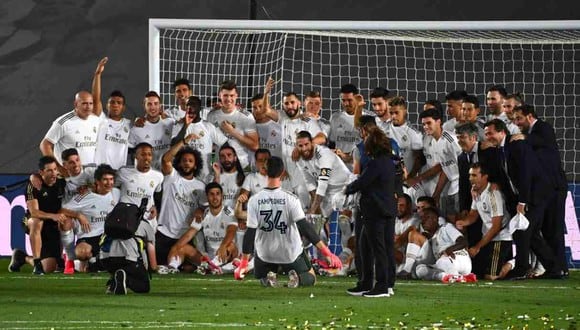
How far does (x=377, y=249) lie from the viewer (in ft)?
37.1

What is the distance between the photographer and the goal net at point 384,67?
61.9 ft

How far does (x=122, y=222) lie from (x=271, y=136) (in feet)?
13.7

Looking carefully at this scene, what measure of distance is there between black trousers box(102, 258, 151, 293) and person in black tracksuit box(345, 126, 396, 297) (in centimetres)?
183

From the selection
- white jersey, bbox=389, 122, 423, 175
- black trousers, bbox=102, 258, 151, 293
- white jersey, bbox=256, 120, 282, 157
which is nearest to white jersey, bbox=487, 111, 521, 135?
white jersey, bbox=389, 122, 423, 175

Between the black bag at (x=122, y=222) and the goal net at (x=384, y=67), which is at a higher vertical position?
the goal net at (x=384, y=67)

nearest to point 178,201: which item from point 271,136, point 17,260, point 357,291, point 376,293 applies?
point 271,136

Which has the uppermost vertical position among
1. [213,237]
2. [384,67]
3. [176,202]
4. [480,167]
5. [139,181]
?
[384,67]

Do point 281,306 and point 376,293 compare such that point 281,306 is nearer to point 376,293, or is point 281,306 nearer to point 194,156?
point 376,293

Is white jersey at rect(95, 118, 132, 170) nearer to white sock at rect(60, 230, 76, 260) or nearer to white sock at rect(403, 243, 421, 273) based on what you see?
white sock at rect(60, 230, 76, 260)

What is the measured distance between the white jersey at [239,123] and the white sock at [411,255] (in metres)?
2.35

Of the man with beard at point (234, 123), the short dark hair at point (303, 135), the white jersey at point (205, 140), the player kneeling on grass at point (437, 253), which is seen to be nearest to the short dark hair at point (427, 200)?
the player kneeling on grass at point (437, 253)

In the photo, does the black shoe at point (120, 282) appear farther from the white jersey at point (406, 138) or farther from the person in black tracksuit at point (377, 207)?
the white jersey at point (406, 138)

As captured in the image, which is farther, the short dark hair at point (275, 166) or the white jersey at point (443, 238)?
the white jersey at point (443, 238)

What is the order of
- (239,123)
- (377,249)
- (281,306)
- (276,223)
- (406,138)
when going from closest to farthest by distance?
(281,306), (377,249), (276,223), (406,138), (239,123)
